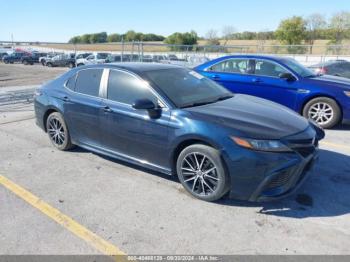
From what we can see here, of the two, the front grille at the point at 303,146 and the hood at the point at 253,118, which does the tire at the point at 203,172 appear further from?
the front grille at the point at 303,146

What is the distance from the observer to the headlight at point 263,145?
3.29m

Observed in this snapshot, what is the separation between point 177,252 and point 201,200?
0.98 meters

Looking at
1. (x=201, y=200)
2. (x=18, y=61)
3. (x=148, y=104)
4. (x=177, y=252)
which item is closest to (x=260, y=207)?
(x=201, y=200)

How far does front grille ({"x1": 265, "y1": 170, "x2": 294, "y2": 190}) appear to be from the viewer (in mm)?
3301

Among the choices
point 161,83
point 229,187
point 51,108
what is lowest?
point 229,187

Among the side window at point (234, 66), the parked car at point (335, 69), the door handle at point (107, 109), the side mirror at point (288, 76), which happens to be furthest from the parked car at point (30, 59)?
the door handle at point (107, 109)

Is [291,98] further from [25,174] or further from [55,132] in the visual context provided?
[25,174]

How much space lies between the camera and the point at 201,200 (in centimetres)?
373

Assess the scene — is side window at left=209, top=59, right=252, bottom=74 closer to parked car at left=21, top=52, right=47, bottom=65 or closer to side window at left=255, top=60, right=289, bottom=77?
side window at left=255, top=60, right=289, bottom=77

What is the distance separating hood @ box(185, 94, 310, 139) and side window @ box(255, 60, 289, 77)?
10.1ft

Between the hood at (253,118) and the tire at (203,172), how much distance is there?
37cm

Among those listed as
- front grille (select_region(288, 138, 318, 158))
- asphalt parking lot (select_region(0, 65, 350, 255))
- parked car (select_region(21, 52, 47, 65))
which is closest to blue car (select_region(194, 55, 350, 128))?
asphalt parking lot (select_region(0, 65, 350, 255))

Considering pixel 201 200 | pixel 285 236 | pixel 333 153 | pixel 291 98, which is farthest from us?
pixel 291 98

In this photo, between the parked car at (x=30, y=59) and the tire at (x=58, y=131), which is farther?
the parked car at (x=30, y=59)
